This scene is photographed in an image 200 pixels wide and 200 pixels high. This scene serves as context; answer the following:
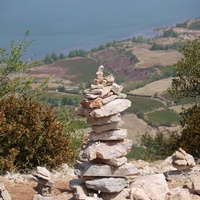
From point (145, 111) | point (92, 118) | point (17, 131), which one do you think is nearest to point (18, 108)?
point (17, 131)

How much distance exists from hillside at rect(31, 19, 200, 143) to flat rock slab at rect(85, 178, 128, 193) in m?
61.9

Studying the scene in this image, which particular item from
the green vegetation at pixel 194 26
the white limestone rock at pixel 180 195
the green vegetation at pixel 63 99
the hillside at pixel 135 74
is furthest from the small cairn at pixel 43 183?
the green vegetation at pixel 194 26

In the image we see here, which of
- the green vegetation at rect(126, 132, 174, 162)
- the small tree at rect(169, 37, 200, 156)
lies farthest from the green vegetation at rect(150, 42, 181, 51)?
the green vegetation at rect(126, 132, 174, 162)

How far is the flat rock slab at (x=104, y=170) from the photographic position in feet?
43.6

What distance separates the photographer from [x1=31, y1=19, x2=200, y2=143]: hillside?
87.9 metres

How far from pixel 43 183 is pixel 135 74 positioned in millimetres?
128533

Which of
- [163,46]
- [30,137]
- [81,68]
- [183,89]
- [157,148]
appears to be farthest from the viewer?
[163,46]

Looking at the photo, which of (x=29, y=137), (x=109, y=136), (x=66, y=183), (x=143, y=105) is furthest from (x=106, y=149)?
(x=143, y=105)

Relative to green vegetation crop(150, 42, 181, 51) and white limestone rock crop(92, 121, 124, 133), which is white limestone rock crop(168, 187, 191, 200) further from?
green vegetation crop(150, 42, 181, 51)

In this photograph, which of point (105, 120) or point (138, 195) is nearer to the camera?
point (138, 195)

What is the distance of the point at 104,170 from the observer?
13328 mm

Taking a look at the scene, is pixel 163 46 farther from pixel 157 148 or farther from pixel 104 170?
pixel 104 170

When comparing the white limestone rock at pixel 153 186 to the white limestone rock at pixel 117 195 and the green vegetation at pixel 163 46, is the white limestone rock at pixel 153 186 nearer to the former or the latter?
the white limestone rock at pixel 117 195

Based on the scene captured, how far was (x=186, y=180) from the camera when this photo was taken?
1619 centimetres
